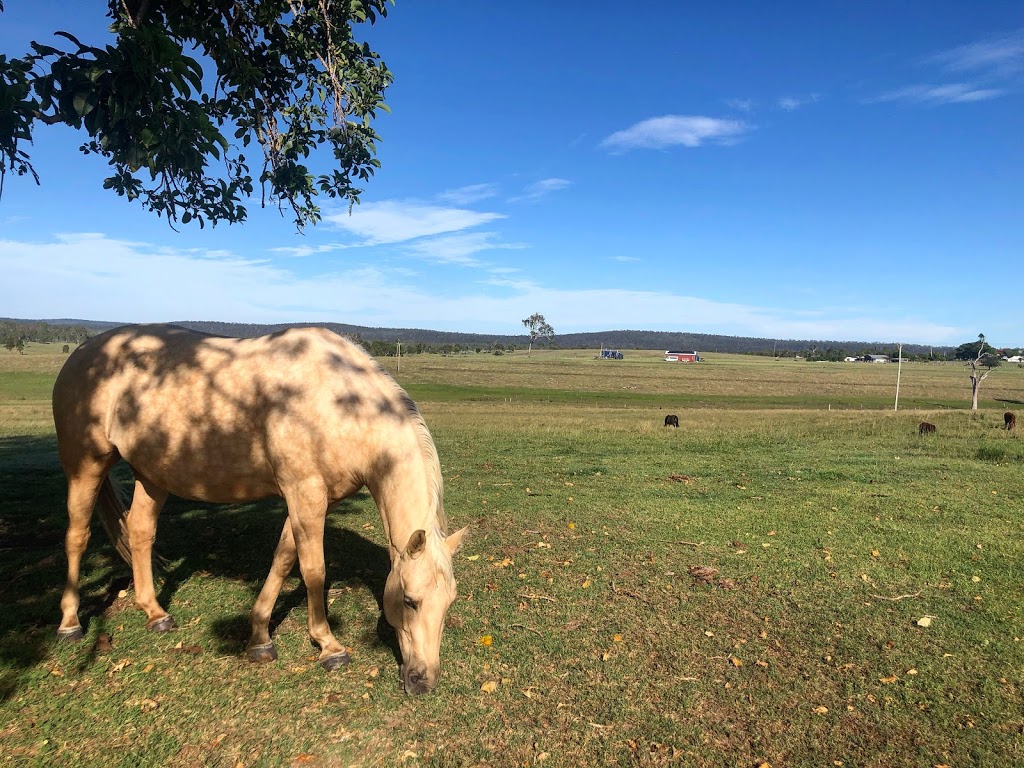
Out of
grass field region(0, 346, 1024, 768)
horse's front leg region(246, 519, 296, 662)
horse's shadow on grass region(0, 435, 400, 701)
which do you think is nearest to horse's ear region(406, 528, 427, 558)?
grass field region(0, 346, 1024, 768)

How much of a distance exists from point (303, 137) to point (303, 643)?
6365 millimetres

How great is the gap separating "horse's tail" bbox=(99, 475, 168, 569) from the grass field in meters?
0.55

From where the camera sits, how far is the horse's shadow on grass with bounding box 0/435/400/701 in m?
5.55

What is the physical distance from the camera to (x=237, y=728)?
4.32 meters

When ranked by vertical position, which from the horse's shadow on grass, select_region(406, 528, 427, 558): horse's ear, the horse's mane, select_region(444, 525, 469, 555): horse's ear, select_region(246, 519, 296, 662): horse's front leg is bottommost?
the horse's shadow on grass

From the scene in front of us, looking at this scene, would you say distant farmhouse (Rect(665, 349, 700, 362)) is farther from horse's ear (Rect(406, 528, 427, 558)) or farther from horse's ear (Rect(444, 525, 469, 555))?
horse's ear (Rect(406, 528, 427, 558))

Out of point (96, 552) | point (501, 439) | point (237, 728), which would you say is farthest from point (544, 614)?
point (501, 439)

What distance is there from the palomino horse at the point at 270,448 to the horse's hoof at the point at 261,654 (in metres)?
0.02

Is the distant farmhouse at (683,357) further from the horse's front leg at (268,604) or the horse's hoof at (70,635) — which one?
the horse's hoof at (70,635)

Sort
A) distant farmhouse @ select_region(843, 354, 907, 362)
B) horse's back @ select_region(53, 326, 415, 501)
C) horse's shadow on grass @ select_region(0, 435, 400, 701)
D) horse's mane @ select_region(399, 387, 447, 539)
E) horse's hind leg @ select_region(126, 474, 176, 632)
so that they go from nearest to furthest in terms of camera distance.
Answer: horse's mane @ select_region(399, 387, 447, 539) < horse's back @ select_region(53, 326, 415, 501) < horse's shadow on grass @ select_region(0, 435, 400, 701) < horse's hind leg @ select_region(126, 474, 176, 632) < distant farmhouse @ select_region(843, 354, 907, 362)

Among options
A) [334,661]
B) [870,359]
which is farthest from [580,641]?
[870,359]

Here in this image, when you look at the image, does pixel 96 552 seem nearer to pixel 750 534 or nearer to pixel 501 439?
pixel 750 534

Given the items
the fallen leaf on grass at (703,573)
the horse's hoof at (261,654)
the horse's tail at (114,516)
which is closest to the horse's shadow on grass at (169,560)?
the horse's hoof at (261,654)

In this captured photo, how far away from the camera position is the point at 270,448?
5039mm
